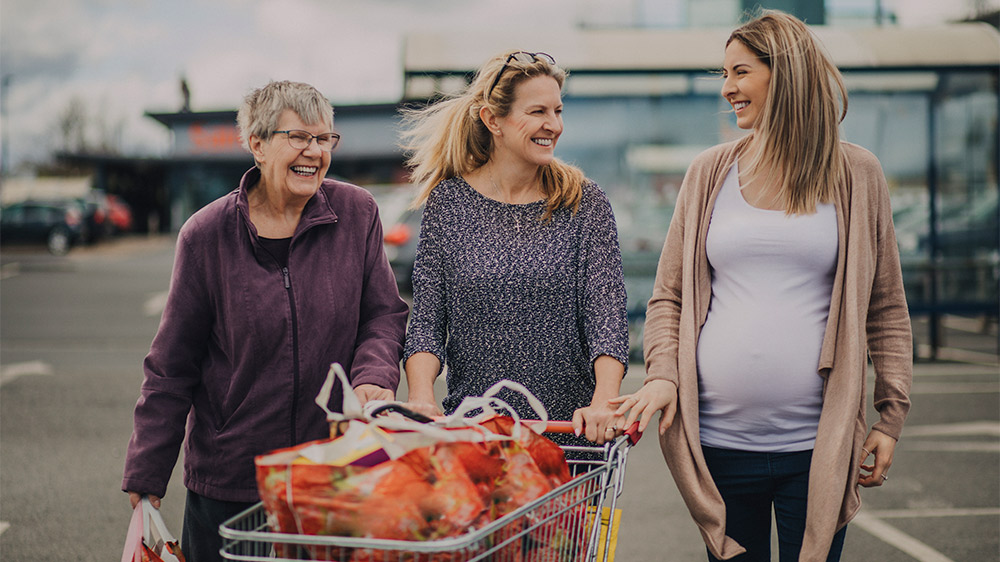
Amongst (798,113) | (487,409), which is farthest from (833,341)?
(487,409)

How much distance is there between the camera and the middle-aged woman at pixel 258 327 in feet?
8.11

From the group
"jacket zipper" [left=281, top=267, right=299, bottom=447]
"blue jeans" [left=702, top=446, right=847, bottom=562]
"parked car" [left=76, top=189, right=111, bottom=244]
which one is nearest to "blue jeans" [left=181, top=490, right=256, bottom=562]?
"jacket zipper" [left=281, top=267, right=299, bottom=447]

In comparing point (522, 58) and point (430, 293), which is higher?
point (522, 58)

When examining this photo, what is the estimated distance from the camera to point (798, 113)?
→ 93.4 inches

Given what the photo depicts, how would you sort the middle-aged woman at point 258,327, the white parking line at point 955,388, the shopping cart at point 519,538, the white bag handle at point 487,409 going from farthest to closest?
the white parking line at point 955,388
the middle-aged woman at point 258,327
the white bag handle at point 487,409
the shopping cart at point 519,538

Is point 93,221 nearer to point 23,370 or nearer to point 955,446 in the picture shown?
point 23,370

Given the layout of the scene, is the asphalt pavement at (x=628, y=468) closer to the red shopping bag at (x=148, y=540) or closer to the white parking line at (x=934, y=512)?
the white parking line at (x=934, y=512)

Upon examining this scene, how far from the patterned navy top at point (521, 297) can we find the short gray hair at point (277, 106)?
44 cm

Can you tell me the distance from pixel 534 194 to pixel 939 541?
3524 millimetres

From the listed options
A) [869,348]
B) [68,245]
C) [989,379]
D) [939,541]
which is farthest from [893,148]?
[68,245]

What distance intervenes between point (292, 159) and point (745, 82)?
4.00 ft

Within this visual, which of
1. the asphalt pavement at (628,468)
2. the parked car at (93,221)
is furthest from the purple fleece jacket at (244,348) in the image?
the parked car at (93,221)

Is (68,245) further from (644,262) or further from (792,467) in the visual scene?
(792,467)

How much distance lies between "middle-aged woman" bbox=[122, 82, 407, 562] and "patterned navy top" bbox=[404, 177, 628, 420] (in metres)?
0.18
